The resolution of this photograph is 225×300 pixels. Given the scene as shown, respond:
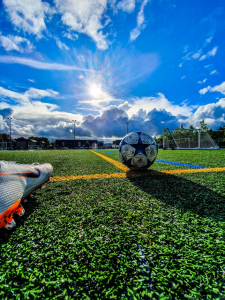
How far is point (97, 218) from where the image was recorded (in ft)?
5.04

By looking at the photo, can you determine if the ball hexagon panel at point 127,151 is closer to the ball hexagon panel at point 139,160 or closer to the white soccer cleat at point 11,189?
the ball hexagon panel at point 139,160

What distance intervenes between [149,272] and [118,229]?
0.45 metres

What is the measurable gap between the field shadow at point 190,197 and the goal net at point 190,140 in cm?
1973

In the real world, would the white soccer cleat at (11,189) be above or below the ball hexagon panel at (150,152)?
below

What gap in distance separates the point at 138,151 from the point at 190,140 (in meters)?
20.3

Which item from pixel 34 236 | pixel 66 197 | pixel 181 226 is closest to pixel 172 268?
pixel 181 226

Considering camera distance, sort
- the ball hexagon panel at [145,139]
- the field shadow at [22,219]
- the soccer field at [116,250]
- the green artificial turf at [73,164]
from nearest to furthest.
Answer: the soccer field at [116,250]
the field shadow at [22,219]
the ball hexagon panel at [145,139]
the green artificial turf at [73,164]

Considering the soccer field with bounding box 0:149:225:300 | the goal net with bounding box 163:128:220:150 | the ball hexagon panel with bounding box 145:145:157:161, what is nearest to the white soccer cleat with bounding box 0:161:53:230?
the soccer field with bounding box 0:149:225:300

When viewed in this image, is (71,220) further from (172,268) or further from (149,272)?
(172,268)

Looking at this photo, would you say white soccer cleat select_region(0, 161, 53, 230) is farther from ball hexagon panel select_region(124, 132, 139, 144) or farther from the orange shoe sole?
ball hexagon panel select_region(124, 132, 139, 144)

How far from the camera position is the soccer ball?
3631 millimetres

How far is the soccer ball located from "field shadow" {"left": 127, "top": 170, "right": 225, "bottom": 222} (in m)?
0.93

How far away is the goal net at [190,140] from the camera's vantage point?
65.2 ft

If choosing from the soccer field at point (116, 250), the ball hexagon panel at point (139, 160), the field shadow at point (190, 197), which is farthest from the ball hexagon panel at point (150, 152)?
the soccer field at point (116, 250)
